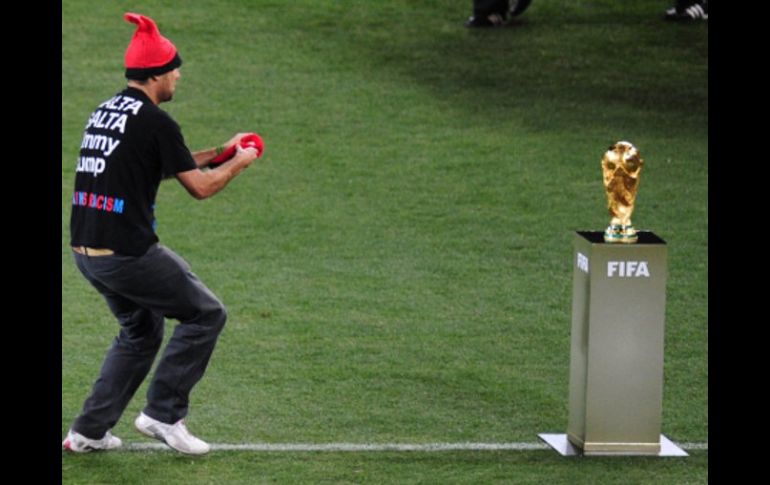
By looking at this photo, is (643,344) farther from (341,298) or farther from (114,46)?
(114,46)

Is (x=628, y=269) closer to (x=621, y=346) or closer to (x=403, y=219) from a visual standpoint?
(x=621, y=346)

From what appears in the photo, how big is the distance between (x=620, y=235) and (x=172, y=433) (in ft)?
7.49

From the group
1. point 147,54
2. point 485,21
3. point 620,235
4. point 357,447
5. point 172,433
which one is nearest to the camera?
point 147,54

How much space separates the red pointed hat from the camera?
669 centimetres

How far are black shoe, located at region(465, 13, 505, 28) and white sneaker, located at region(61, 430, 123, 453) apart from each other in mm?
12006

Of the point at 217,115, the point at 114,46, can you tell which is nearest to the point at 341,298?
the point at 217,115

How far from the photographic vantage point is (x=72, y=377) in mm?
8258

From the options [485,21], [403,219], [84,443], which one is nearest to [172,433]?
[84,443]

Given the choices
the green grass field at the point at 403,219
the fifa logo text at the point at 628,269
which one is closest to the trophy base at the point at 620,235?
the fifa logo text at the point at 628,269

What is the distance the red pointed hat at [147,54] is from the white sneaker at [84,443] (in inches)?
66.5

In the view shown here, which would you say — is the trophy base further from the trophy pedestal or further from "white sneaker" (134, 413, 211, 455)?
"white sneaker" (134, 413, 211, 455)

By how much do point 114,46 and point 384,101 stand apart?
357cm

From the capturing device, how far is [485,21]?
59.9ft

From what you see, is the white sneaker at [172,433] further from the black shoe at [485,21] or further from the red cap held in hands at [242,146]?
the black shoe at [485,21]
